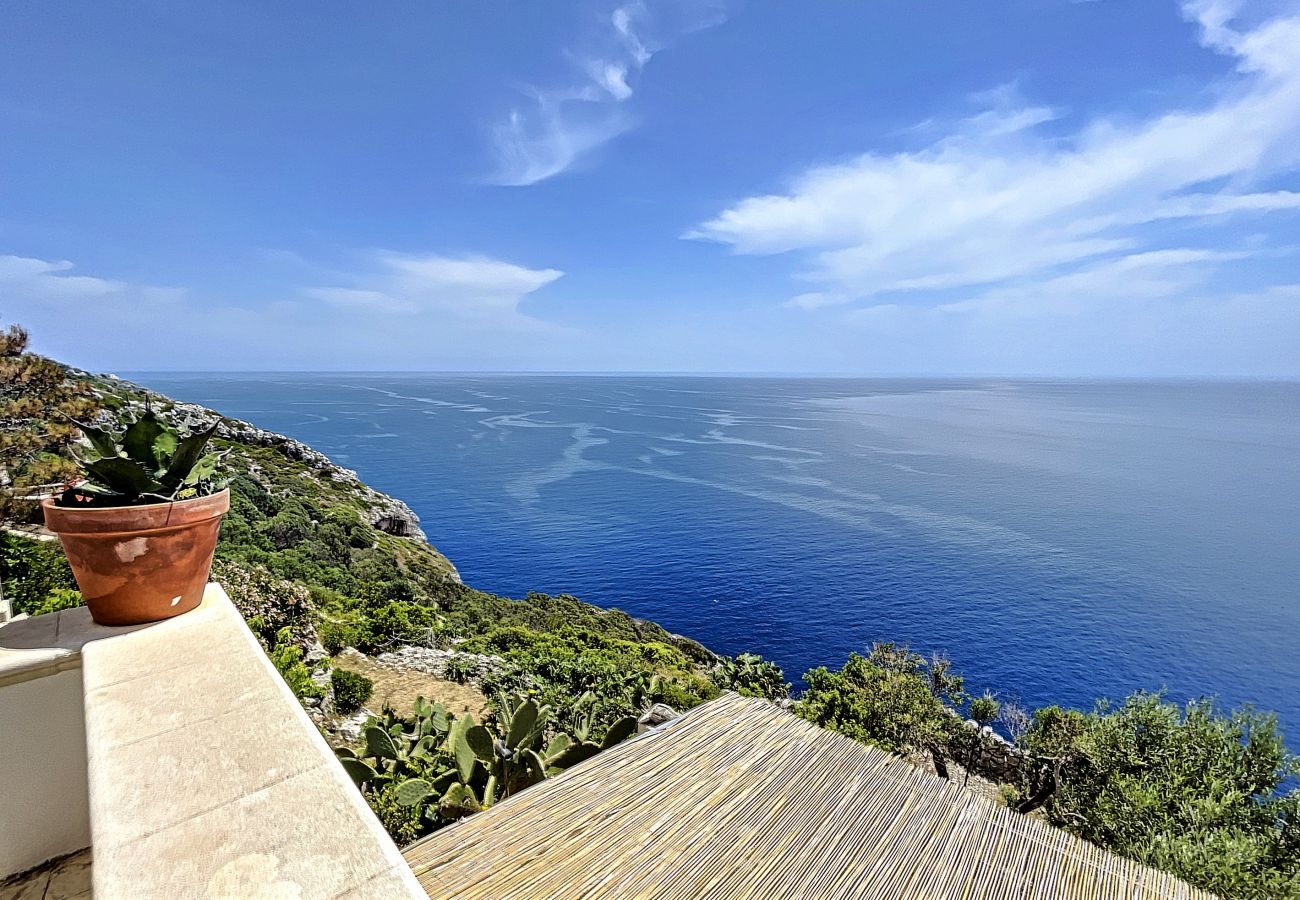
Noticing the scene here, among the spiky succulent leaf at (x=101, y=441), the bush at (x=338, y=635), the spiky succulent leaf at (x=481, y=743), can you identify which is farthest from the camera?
the bush at (x=338, y=635)

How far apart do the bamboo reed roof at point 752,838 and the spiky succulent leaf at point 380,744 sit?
7.94 ft

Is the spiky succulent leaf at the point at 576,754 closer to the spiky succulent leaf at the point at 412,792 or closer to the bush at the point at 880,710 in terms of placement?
the spiky succulent leaf at the point at 412,792

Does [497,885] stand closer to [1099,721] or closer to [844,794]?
[844,794]

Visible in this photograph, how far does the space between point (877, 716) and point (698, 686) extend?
5.26m

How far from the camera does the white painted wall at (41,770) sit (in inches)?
71.2

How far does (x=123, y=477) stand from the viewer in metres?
2.15

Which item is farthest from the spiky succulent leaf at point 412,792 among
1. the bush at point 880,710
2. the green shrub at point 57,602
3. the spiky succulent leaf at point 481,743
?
the bush at point 880,710

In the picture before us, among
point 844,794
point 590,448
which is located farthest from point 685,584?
point 590,448

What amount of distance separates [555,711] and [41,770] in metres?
7.99

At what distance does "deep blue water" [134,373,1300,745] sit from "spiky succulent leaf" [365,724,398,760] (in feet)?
86.4

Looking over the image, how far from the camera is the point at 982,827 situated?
10.2 feet

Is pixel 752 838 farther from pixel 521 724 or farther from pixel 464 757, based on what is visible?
pixel 464 757

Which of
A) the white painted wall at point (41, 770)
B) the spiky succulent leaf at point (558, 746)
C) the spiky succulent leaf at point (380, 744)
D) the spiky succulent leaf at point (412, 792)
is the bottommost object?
the spiky succulent leaf at point (380, 744)

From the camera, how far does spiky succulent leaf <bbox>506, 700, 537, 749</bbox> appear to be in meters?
4.25
